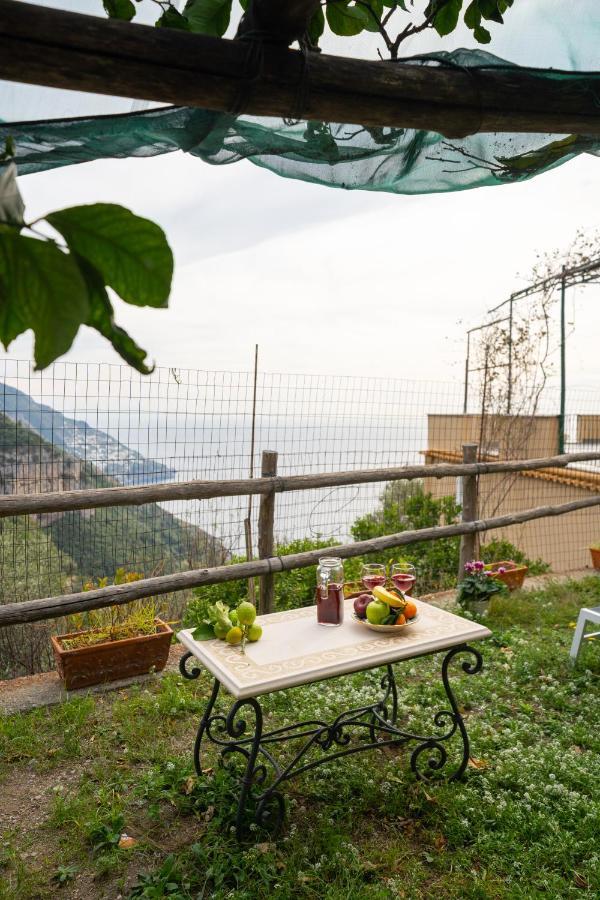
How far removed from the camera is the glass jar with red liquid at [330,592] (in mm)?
2463

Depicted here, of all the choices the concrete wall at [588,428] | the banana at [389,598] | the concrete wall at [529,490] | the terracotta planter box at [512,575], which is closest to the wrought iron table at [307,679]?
the banana at [389,598]

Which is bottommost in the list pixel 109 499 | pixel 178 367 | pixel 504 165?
pixel 109 499

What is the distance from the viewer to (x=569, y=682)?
343 centimetres

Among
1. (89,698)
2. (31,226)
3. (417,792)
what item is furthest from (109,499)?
(31,226)

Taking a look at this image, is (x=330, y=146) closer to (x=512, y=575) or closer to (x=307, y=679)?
(x=307, y=679)

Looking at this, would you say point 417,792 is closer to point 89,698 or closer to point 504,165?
point 89,698

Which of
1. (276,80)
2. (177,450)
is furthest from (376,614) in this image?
(177,450)

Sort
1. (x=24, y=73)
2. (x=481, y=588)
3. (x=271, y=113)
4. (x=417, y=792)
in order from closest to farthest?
(x=24, y=73)
(x=271, y=113)
(x=417, y=792)
(x=481, y=588)

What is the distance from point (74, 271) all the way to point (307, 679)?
1.96 metres

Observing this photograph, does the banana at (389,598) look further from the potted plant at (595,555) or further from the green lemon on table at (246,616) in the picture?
the potted plant at (595,555)

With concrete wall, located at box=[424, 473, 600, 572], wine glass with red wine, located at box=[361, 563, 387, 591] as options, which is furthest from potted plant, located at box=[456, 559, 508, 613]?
wine glass with red wine, located at box=[361, 563, 387, 591]

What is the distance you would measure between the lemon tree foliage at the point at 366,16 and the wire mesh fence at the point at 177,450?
7.28ft

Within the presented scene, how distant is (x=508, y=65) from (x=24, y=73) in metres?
0.80

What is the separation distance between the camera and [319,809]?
7.78ft
